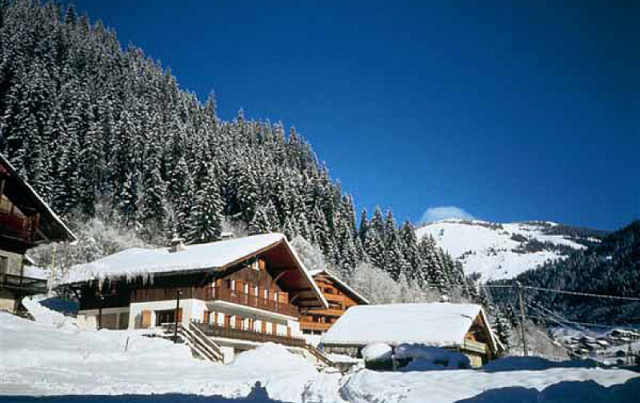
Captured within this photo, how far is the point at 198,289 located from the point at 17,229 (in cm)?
1134

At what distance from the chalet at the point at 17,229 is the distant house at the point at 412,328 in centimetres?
1889

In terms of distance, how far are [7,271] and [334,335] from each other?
20750 millimetres

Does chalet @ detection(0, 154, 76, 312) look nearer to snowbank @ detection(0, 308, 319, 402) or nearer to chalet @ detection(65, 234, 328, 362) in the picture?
chalet @ detection(65, 234, 328, 362)

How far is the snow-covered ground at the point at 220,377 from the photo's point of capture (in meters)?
9.56

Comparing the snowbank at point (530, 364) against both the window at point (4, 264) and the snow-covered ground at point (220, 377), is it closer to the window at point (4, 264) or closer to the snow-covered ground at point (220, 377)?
the snow-covered ground at point (220, 377)

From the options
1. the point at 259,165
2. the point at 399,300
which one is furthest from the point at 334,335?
the point at 259,165

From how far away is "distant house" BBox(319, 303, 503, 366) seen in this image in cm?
3191

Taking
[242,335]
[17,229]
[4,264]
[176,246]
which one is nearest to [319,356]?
[242,335]

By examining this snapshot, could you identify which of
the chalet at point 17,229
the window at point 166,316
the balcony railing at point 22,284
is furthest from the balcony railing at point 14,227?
the window at point 166,316

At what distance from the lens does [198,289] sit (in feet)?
106

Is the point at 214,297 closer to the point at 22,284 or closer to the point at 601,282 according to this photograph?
the point at 22,284

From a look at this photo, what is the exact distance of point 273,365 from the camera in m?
24.8

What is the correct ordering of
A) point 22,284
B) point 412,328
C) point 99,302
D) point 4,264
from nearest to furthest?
1. point 22,284
2. point 4,264
3. point 412,328
4. point 99,302

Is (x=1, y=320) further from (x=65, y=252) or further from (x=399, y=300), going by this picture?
(x=399, y=300)
